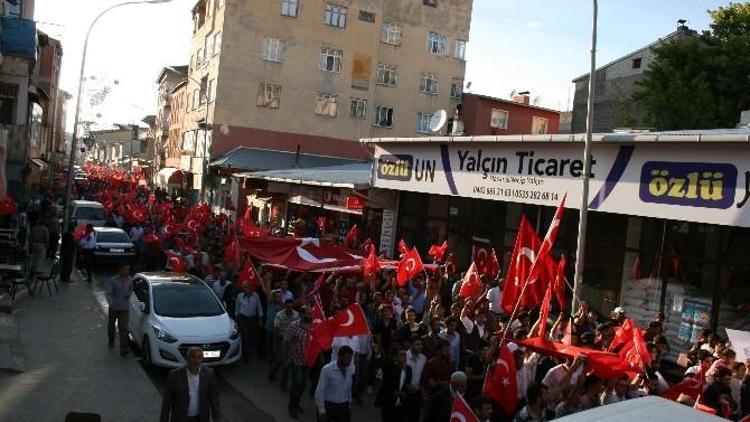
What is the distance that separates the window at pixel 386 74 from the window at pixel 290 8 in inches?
257

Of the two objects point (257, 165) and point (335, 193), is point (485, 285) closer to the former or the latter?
point (335, 193)

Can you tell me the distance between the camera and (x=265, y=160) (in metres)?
42.2

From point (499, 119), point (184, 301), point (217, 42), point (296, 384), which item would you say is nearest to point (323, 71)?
point (217, 42)

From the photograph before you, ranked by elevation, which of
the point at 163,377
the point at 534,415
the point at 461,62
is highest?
the point at 461,62

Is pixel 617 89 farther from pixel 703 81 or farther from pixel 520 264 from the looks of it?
pixel 520 264

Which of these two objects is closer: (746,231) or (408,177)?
(746,231)

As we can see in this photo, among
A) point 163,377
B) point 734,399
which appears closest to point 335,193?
point 163,377

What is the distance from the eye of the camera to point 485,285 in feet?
53.9

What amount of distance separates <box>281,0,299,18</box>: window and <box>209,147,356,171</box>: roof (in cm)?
861

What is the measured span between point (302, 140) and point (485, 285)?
2950cm

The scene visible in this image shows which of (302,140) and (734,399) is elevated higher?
(302,140)

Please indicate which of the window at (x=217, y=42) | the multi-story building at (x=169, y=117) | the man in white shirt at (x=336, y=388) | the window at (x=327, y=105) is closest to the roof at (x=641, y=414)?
the man in white shirt at (x=336, y=388)

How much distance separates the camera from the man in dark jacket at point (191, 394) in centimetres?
762

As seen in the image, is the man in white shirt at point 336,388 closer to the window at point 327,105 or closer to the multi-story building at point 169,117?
the window at point 327,105
